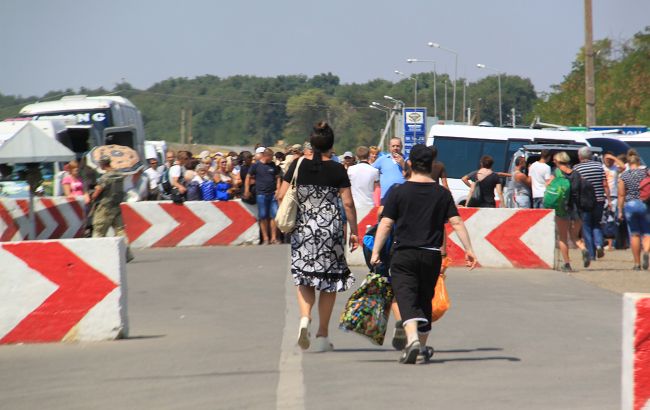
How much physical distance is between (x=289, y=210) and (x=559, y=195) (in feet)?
30.8

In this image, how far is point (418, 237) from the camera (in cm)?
912

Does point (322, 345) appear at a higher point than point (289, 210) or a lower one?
lower

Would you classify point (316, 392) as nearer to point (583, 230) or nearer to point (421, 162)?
point (421, 162)

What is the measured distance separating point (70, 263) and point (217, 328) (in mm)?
1549

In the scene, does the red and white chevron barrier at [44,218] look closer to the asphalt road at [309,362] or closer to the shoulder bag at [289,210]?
the asphalt road at [309,362]

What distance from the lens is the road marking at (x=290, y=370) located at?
24.1 ft

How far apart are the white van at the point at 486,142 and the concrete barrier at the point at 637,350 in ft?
77.9

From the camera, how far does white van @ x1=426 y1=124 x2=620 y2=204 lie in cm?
2966

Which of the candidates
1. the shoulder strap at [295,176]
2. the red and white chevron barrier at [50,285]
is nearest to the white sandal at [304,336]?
the shoulder strap at [295,176]

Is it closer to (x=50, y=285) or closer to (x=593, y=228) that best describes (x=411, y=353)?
(x=50, y=285)

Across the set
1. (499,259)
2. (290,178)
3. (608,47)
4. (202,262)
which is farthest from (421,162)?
(608,47)

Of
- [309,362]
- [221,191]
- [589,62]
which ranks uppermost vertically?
[589,62]

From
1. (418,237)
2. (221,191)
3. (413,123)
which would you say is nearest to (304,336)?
(418,237)

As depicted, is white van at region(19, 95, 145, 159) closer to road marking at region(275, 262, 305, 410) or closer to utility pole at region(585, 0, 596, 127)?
utility pole at region(585, 0, 596, 127)
